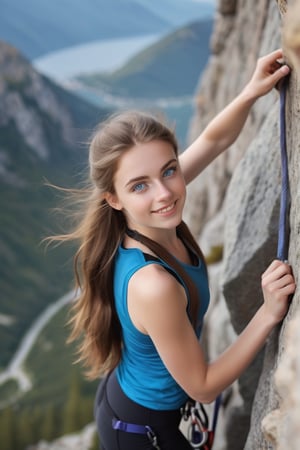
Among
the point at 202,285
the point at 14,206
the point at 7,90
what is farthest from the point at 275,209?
the point at 7,90

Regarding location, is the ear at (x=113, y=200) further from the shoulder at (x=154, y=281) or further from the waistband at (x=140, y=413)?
the waistband at (x=140, y=413)

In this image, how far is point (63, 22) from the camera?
193m

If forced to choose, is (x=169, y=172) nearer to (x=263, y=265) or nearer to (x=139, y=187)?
(x=139, y=187)

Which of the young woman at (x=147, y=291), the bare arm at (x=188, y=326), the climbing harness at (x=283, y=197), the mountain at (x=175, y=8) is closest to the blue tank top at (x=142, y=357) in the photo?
the young woman at (x=147, y=291)

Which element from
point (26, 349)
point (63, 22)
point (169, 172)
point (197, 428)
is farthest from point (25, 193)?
point (169, 172)

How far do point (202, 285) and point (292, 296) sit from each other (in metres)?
1.10

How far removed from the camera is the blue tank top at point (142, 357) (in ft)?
15.2

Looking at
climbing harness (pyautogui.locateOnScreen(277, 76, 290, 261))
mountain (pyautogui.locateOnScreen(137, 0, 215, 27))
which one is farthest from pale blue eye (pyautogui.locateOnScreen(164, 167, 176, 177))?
mountain (pyautogui.locateOnScreen(137, 0, 215, 27))

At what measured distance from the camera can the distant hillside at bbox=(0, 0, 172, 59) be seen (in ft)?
621

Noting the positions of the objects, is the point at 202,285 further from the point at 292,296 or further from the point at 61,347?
the point at 61,347

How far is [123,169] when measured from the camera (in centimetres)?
448

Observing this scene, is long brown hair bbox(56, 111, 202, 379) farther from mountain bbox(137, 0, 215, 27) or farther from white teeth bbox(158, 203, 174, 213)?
mountain bbox(137, 0, 215, 27)

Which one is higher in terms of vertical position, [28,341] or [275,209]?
[28,341]

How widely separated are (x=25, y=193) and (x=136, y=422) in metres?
164
